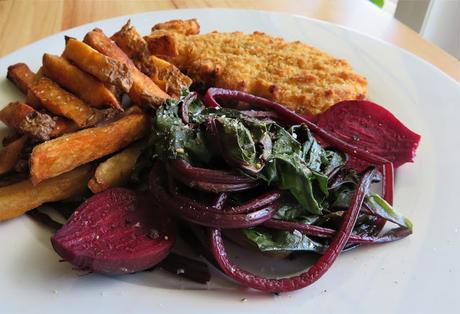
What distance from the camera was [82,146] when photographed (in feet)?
6.60

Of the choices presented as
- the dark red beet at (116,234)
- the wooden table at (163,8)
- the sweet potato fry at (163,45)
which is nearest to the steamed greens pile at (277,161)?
the dark red beet at (116,234)

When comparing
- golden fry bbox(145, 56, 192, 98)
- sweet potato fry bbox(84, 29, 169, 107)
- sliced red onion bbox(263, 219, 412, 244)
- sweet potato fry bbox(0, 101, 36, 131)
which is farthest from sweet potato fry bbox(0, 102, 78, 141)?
sliced red onion bbox(263, 219, 412, 244)

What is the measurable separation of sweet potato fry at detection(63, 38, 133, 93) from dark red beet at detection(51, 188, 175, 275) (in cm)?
47

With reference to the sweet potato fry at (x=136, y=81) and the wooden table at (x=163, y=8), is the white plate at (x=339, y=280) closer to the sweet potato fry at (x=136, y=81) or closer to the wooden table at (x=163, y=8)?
the sweet potato fry at (x=136, y=81)

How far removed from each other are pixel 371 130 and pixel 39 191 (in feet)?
4.88

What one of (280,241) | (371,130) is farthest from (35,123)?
(371,130)

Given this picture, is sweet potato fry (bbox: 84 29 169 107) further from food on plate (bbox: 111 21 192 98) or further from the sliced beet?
the sliced beet

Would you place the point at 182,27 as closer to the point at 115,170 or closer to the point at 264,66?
the point at 264,66

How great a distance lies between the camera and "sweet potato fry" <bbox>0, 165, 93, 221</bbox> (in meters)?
2.00

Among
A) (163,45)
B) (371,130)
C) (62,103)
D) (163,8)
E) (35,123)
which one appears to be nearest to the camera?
(35,123)

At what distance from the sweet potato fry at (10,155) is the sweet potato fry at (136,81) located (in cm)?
51

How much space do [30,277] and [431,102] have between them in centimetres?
215

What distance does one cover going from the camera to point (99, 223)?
1.88 m

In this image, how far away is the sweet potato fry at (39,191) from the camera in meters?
2.00
